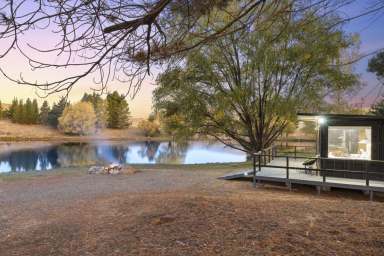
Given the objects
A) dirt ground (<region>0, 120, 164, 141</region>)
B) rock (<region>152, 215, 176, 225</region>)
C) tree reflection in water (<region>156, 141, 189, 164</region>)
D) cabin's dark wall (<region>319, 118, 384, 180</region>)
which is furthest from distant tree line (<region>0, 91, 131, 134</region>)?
rock (<region>152, 215, 176, 225</region>)

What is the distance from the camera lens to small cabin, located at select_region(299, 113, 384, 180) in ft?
32.7

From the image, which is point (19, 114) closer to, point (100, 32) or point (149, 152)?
point (149, 152)

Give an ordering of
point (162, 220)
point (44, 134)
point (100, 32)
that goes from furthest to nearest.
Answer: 1. point (44, 134)
2. point (162, 220)
3. point (100, 32)

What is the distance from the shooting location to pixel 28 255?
14.3ft

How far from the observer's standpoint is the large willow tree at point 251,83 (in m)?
15.0

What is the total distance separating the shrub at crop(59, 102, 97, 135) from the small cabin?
43529 mm

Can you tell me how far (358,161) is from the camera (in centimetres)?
1010

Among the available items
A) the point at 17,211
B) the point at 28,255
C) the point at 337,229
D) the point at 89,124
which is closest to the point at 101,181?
the point at 17,211

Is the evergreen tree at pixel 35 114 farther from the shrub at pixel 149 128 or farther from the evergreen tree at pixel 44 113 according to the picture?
the shrub at pixel 149 128

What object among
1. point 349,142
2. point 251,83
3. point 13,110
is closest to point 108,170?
point 251,83


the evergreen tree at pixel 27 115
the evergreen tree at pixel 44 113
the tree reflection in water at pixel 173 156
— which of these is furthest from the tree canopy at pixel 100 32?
the evergreen tree at pixel 27 115

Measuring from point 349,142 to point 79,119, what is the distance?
1910 inches

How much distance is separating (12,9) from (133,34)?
3.46 feet

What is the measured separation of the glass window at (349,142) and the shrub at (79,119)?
4362 cm
